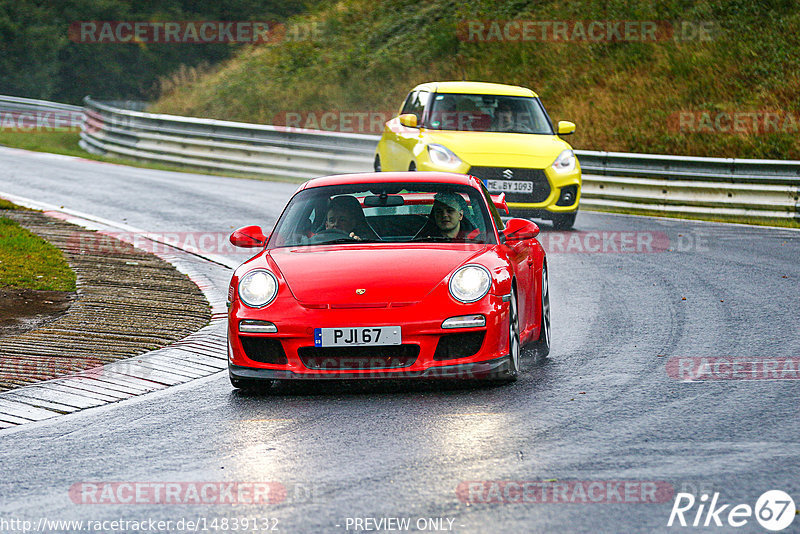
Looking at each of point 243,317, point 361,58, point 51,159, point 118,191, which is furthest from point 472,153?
point 361,58

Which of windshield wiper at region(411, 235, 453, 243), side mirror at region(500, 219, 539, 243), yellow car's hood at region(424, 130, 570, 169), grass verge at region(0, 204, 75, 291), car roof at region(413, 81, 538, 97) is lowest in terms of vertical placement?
grass verge at region(0, 204, 75, 291)

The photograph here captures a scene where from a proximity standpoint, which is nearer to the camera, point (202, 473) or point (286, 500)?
point (286, 500)

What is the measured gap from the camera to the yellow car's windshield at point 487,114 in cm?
1609

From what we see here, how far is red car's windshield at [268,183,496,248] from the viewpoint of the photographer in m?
7.88

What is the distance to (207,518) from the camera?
473 centimetres

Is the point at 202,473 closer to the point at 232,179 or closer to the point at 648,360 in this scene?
the point at 648,360

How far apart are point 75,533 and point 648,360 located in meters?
4.44

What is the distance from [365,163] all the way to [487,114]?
6.35 meters

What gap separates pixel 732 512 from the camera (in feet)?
15.2

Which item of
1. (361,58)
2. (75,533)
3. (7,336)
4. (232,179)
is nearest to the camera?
(75,533)

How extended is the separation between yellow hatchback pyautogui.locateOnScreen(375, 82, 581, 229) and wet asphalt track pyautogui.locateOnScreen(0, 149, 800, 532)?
531 cm
